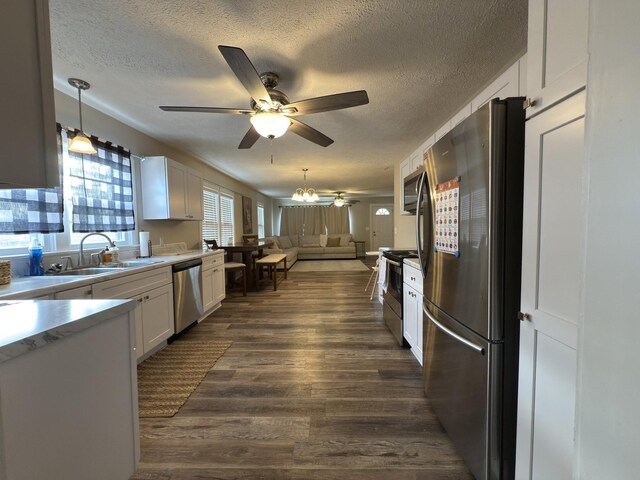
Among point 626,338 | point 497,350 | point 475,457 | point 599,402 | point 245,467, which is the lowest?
point 245,467

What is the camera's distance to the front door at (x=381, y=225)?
417 inches

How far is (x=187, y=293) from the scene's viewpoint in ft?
9.74

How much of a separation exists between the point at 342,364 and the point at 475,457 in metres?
1.20

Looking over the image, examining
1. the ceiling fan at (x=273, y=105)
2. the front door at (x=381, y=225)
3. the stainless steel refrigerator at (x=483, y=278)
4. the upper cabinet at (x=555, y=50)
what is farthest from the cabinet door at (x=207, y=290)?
the front door at (x=381, y=225)

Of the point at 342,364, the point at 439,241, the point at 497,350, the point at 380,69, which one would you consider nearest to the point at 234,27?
the point at 380,69

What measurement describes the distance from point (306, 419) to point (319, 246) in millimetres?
8314

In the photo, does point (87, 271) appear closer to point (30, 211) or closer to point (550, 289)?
point (30, 211)

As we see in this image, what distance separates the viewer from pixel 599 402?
0.40 m

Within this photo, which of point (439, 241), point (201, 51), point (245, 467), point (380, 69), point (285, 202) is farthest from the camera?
point (285, 202)

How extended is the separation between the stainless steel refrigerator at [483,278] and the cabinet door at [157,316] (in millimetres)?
2371

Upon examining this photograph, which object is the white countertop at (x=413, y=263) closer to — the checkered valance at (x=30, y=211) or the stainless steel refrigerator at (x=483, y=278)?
the stainless steel refrigerator at (x=483, y=278)

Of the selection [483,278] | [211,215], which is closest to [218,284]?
[211,215]

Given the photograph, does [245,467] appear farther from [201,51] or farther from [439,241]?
[201,51]

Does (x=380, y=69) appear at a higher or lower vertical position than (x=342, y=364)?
higher
